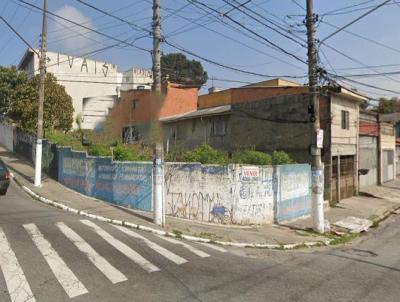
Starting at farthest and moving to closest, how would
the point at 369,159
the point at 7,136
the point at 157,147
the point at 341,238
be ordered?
1. the point at 7,136
2. the point at 369,159
3. the point at 341,238
4. the point at 157,147

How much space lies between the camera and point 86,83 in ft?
152

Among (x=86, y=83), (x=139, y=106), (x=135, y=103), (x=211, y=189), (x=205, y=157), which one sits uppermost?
(x=86, y=83)

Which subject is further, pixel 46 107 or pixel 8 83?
pixel 8 83

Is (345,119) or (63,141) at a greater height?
(345,119)

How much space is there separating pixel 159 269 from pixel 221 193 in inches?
268

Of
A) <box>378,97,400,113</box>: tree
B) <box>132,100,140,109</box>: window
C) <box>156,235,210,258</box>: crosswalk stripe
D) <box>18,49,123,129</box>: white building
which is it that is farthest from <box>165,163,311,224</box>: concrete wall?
<box>378,97,400,113</box>: tree

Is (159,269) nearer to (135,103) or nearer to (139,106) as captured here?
(139,106)

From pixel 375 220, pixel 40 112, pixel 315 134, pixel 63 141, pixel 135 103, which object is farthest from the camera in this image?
pixel 135 103

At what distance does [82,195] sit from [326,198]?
11924 mm

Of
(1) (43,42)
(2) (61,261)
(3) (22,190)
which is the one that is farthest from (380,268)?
(1) (43,42)

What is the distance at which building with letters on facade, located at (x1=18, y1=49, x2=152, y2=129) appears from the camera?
44.5 meters

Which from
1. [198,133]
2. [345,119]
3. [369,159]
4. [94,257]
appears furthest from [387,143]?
[94,257]

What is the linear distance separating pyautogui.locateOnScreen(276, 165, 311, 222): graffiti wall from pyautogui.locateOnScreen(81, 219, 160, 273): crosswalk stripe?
7413 millimetres

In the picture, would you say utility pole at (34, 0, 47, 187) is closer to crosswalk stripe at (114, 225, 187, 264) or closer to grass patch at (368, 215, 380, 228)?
crosswalk stripe at (114, 225, 187, 264)
